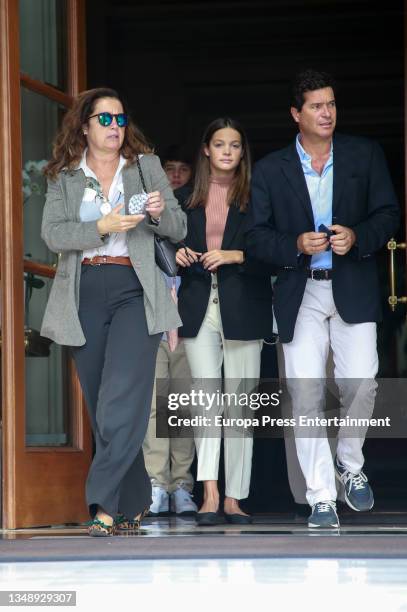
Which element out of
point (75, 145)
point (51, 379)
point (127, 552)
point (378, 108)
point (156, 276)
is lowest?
point (127, 552)

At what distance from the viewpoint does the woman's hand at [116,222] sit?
4180 mm

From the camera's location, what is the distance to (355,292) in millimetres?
4711

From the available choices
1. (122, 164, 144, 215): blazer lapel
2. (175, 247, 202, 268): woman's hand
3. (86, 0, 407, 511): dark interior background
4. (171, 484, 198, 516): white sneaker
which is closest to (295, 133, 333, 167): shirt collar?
(175, 247, 202, 268): woman's hand

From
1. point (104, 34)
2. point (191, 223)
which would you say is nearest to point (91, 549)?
point (191, 223)

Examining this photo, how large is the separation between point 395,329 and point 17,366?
7771mm

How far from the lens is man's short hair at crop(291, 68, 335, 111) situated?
15.8ft

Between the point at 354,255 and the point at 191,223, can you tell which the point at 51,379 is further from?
the point at 354,255

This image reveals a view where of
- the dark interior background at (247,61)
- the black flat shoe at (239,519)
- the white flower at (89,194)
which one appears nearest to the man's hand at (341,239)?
the white flower at (89,194)

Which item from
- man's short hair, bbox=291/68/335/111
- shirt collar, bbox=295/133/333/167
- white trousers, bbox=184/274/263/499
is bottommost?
white trousers, bbox=184/274/263/499

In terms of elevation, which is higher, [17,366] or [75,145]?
[75,145]

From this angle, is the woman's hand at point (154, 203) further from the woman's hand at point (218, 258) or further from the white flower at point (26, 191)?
the white flower at point (26, 191)

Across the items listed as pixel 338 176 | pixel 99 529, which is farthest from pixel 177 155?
pixel 99 529

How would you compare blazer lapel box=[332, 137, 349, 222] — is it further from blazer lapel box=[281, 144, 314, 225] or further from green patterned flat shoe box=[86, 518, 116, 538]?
green patterned flat shoe box=[86, 518, 116, 538]

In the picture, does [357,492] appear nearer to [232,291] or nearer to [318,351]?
[318,351]
